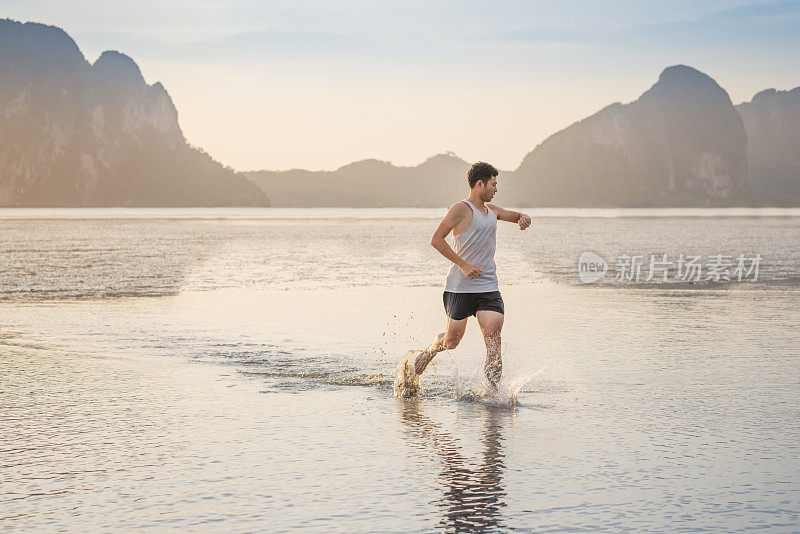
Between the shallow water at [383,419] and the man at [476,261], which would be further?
the man at [476,261]

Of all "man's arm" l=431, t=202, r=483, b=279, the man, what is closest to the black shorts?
the man

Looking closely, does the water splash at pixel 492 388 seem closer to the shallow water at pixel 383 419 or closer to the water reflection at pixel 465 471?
the shallow water at pixel 383 419

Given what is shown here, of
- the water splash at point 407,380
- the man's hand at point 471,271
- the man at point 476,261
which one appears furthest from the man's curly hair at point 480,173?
the water splash at point 407,380

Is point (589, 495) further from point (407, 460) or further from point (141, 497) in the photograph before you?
point (141, 497)

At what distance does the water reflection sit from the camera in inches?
191

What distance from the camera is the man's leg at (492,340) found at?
787 centimetres

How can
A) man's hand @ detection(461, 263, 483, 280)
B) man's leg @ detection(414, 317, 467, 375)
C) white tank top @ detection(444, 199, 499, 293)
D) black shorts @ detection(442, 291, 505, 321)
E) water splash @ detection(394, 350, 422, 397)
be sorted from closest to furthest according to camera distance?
man's hand @ detection(461, 263, 483, 280) → white tank top @ detection(444, 199, 499, 293) → black shorts @ detection(442, 291, 505, 321) → man's leg @ detection(414, 317, 467, 375) → water splash @ detection(394, 350, 422, 397)

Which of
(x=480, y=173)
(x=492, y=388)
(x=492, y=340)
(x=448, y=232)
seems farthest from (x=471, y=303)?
(x=480, y=173)

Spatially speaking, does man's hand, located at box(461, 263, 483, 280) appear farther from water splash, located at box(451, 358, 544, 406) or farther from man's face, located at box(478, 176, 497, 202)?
water splash, located at box(451, 358, 544, 406)

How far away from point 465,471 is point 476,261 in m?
2.43

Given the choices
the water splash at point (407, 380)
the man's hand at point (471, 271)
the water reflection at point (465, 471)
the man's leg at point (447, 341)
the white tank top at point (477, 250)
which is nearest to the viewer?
the water reflection at point (465, 471)

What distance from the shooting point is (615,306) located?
15.9m

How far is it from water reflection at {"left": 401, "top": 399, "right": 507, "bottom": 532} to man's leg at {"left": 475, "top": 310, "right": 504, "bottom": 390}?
31cm

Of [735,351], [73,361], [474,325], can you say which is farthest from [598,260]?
[73,361]
